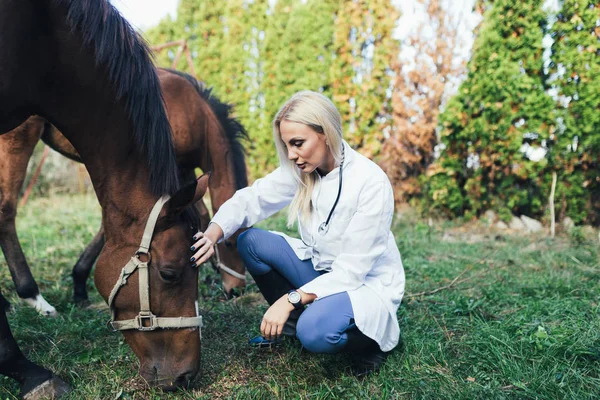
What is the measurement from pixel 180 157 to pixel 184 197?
1.66 m

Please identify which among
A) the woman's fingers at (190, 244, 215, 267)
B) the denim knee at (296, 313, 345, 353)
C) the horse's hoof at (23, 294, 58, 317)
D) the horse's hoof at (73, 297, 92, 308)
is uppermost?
the woman's fingers at (190, 244, 215, 267)

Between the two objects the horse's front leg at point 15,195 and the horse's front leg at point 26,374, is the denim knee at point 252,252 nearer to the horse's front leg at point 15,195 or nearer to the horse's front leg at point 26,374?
the horse's front leg at point 26,374

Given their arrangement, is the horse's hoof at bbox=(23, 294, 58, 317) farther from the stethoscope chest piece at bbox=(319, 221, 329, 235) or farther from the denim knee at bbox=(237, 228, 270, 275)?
the stethoscope chest piece at bbox=(319, 221, 329, 235)

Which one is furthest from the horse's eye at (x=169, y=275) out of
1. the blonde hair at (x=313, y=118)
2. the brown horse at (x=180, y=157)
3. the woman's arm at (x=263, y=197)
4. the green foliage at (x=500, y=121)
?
the green foliage at (x=500, y=121)

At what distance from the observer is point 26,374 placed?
2.00 metres

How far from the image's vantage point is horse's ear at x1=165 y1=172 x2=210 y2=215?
185cm

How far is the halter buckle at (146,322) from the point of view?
189cm

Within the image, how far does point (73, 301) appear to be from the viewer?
132 inches

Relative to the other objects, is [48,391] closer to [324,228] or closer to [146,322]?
[146,322]

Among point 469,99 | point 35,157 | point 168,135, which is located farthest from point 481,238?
point 35,157

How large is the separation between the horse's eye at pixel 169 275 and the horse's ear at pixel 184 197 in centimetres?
25

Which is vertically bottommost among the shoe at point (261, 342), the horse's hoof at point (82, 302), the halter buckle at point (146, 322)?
the horse's hoof at point (82, 302)

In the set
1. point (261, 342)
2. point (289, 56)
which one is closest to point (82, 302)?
point (261, 342)

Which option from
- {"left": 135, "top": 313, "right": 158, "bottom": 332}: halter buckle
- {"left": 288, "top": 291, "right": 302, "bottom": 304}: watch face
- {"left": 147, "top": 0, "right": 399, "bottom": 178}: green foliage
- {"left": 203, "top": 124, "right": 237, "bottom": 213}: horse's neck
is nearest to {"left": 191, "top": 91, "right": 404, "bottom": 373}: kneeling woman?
{"left": 288, "top": 291, "right": 302, "bottom": 304}: watch face
